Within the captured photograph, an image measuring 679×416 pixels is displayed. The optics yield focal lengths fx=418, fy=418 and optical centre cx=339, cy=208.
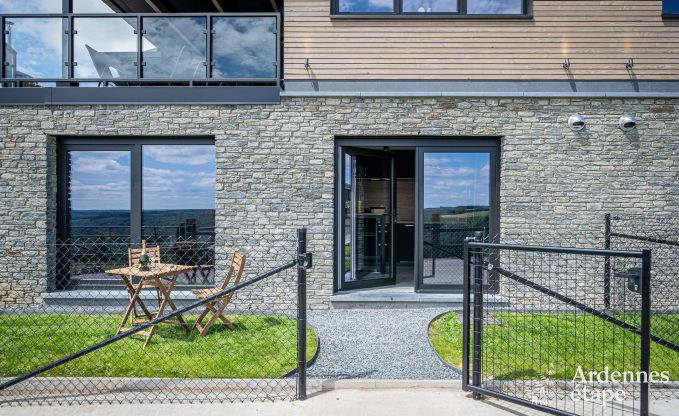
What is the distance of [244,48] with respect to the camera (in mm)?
6559

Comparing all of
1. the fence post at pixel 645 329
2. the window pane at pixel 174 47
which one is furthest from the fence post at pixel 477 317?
the window pane at pixel 174 47

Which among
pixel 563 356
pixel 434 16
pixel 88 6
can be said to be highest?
pixel 88 6

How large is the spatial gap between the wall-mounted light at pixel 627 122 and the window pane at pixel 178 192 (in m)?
6.23

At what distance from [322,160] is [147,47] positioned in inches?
130

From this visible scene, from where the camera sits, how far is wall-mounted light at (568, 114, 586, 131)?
6.20 m

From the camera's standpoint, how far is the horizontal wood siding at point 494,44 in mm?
6406

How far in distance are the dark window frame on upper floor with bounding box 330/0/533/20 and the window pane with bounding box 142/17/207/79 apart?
2.10m

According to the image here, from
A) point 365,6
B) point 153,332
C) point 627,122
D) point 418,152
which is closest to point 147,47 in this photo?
point 365,6

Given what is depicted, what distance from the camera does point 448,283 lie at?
656cm

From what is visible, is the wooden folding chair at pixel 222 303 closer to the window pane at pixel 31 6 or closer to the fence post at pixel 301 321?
the fence post at pixel 301 321

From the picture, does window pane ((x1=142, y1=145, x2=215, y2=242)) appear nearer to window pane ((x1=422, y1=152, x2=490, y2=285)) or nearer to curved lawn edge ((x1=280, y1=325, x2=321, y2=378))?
curved lawn edge ((x1=280, y1=325, x2=321, y2=378))

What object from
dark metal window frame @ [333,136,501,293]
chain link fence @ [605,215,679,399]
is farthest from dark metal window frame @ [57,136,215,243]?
chain link fence @ [605,215,679,399]

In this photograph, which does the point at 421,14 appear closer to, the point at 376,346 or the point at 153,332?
the point at 376,346

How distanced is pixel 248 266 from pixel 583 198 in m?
5.19
